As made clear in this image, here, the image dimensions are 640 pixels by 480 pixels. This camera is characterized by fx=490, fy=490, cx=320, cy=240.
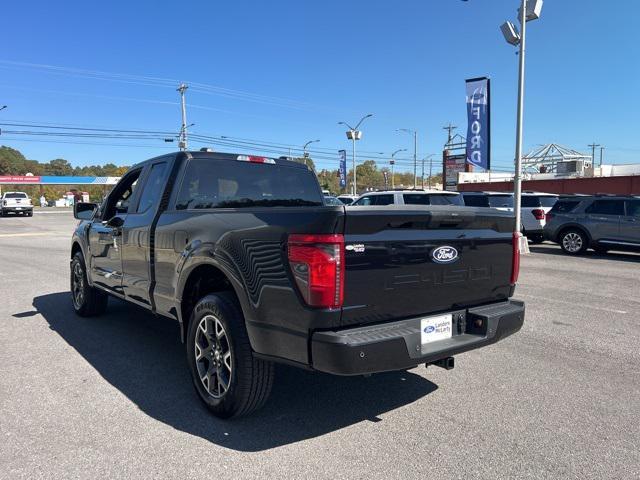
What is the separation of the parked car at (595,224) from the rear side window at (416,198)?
4.63 meters

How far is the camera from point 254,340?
10.3ft

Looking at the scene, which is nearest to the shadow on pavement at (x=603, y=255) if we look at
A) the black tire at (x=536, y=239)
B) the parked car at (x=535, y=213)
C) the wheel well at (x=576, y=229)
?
the wheel well at (x=576, y=229)

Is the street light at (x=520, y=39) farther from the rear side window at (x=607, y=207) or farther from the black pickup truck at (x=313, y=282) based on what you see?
the black pickup truck at (x=313, y=282)

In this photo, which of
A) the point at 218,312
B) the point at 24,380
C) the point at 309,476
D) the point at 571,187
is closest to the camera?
the point at 309,476

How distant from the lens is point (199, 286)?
12.9ft

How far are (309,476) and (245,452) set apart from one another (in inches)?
19.4

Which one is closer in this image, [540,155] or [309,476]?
[309,476]

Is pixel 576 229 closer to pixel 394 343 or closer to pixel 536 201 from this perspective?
pixel 536 201

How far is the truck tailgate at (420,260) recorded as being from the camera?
2.86 metres

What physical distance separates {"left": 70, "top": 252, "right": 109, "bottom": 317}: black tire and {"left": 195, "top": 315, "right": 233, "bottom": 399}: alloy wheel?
3145 millimetres

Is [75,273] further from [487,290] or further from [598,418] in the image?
[598,418]

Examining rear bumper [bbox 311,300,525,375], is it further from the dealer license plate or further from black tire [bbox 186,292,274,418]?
black tire [bbox 186,292,274,418]

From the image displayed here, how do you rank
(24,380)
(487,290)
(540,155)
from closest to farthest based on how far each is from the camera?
(487,290) → (24,380) → (540,155)

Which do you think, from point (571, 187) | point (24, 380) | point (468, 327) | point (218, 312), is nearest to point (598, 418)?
point (468, 327)
